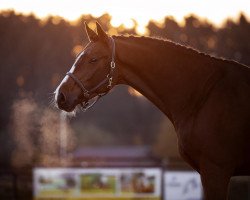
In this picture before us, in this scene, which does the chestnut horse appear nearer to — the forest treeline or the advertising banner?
the advertising banner

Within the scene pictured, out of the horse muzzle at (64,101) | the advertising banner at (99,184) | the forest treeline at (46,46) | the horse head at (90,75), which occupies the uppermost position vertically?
the forest treeline at (46,46)

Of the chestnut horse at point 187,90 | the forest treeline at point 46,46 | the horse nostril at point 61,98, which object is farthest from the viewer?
the forest treeline at point 46,46

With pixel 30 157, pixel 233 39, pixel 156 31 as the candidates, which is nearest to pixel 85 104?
pixel 156 31

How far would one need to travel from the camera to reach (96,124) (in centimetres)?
5594

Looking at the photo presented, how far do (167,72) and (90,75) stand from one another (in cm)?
78

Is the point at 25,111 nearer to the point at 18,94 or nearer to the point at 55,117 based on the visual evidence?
the point at 18,94

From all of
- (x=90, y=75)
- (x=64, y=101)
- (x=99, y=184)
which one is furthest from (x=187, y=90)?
(x=99, y=184)

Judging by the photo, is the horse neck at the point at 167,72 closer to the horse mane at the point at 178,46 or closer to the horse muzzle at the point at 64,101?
the horse mane at the point at 178,46

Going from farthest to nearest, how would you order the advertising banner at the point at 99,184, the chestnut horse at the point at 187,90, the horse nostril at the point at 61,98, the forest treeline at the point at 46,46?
the forest treeline at the point at 46,46 < the advertising banner at the point at 99,184 < the horse nostril at the point at 61,98 < the chestnut horse at the point at 187,90

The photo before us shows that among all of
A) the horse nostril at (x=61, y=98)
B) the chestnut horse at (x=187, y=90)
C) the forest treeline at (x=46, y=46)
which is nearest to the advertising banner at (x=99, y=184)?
the forest treeline at (x=46, y=46)

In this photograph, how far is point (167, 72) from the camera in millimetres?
6566

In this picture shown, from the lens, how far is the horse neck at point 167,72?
6461 mm

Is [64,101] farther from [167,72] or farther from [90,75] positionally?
[167,72]

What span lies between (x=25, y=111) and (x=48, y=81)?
547 cm
